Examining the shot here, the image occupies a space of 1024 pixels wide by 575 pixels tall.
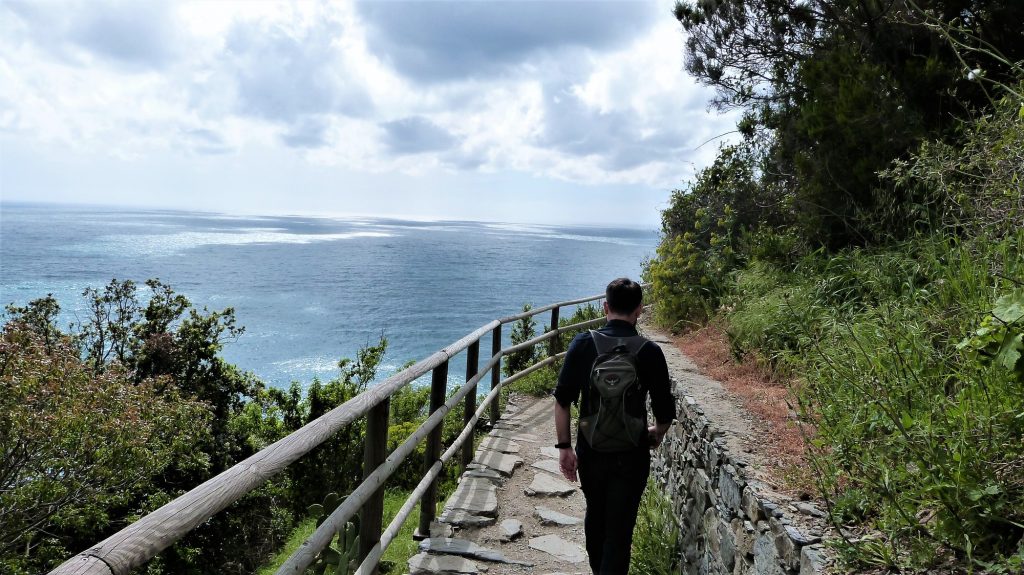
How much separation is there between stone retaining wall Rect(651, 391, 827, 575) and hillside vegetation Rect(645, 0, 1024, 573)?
0.60 feet

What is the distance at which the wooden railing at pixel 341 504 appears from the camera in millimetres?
1194

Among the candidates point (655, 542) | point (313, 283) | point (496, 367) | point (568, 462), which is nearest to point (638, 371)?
point (568, 462)

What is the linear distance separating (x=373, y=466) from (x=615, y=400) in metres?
1.13

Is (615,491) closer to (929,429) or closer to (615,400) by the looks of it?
(615,400)

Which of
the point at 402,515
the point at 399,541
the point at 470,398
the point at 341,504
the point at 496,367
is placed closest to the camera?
the point at 341,504

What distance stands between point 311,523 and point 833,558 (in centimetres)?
816

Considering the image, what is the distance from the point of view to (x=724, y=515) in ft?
11.7

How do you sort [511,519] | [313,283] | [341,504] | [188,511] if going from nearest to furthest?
[188,511]
[341,504]
[511,519]
[313,283]

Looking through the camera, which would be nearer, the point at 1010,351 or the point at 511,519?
the point at 1010,351

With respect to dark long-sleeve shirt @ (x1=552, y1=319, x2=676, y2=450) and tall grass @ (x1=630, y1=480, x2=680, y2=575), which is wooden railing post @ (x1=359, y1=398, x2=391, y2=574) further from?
tall grass @ (x1=630, y1=480, x2=680, y2=575)

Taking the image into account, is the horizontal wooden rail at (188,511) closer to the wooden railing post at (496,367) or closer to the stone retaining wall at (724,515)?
the stone retaining wall at (724,515)

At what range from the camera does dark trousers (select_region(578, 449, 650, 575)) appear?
2.99m

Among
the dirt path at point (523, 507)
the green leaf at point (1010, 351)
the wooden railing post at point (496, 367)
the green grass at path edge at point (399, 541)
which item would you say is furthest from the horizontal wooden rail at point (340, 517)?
the wooden railing post at point (496, 367)

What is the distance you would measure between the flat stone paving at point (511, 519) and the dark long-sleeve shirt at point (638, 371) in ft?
4.70
